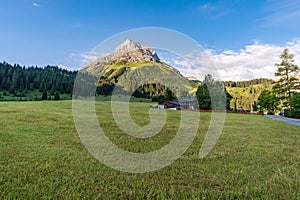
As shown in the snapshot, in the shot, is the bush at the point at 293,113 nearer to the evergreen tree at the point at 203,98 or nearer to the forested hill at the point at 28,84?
the evergreen tree at the point at 203,98

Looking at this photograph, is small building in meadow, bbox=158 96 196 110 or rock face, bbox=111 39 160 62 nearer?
rock face, bbox=111 39 160 62

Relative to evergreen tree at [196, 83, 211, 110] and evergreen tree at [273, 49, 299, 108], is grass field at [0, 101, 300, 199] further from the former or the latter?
evergreen tree at [196, 83, 211, 110]

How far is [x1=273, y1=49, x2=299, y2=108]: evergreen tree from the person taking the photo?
32.2 m

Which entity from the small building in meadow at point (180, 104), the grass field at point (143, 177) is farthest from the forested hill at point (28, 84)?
the grass field at point (143, 177)

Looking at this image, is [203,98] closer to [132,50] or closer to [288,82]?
[288,82]

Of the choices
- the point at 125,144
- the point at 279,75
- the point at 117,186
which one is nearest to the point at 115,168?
the point at 117,186

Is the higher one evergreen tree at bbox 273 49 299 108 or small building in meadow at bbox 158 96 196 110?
evergreen tree at bbox 273 49 299 108

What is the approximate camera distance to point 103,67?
1334cm

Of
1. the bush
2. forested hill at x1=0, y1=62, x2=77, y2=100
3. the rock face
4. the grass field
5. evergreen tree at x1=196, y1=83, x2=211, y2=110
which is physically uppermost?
forested hill at x1=0, y1=62, x2=77, y2=100

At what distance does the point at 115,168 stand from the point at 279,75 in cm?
3761

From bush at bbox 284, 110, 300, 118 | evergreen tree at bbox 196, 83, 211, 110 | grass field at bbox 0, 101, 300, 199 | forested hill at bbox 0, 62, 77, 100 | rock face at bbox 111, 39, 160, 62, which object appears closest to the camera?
grass field at bbox 0, 101, 300, 199

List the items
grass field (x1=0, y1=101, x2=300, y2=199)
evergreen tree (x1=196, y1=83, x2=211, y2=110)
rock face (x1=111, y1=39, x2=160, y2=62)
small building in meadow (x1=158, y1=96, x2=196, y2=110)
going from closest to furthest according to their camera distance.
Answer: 1. grass field (x1=0, y1=101, x2=300, y2=199)
2. rock face (x1=111, y1=39, x2=160, y2=62)
3. evergreen tree (x1=196, y1=83, x2=211, y2=110)
4. small building in meadow (x1=158, y1=96, x2=196, y2=110)

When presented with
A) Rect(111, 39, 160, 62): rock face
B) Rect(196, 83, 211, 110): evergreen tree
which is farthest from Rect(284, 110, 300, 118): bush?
Rect(111, 39, 160, 62): rock face

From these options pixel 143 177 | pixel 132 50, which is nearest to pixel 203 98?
pixel 132 50
